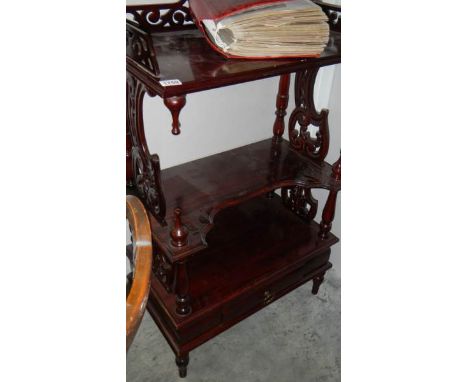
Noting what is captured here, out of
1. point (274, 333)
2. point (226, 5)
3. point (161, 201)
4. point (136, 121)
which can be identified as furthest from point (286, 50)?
point (274, 333)

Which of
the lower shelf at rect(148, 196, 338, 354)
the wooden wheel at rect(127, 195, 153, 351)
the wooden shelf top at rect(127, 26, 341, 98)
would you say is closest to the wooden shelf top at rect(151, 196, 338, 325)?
the lower shelf at rect(148, 196, 338, 354)

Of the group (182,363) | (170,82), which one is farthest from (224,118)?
(182,363)

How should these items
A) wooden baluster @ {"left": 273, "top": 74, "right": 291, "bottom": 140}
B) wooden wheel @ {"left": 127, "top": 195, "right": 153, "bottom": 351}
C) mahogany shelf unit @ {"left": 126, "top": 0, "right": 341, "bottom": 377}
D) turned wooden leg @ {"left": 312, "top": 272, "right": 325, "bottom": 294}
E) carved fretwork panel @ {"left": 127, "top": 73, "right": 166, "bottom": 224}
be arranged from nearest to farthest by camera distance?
wooden wheel @ {"left": 127, "top": 195, "right": 153, "bottom": 351}
mahogany shelf unit @ {"left": 126, "top": 0, "right": 341, "bottom": 377}
carved fretwork panel @ {"left": 127, "top": 73, "right": 166, "bottom": 224}
wooden baluster @ {"left": 273, "top": 74, "right": 291, "bottom": 140}
turned wooden leg @ {"left": 312, "top": 272, "right": 325, "bottom": 294}

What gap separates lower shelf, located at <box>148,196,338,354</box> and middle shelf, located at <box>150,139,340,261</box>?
1.08 feet

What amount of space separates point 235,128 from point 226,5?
90 cm

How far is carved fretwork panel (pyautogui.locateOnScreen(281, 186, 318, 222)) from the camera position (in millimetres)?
1959

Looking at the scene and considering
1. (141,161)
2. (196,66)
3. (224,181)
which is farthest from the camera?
(224,181)

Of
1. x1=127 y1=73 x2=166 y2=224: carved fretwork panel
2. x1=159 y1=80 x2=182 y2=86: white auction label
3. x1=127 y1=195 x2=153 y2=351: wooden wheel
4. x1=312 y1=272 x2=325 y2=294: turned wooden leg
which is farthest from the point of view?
x1=312 y1=272 x2=325 y2=294: turned wooden leg

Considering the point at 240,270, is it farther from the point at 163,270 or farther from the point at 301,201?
the point at 301,201

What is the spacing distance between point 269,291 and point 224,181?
57 cm

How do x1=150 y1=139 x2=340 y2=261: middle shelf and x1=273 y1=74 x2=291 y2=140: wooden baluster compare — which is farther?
x1=273 y1=74 x2=291 y2=140: wooden baluster

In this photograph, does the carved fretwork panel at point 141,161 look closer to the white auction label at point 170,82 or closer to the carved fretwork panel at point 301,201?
the white auction label at point 170,82

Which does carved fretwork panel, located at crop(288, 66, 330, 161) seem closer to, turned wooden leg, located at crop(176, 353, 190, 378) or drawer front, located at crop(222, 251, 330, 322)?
drawer front, located at crop(222, 251, 330, 322)

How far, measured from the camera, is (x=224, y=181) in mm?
1641
